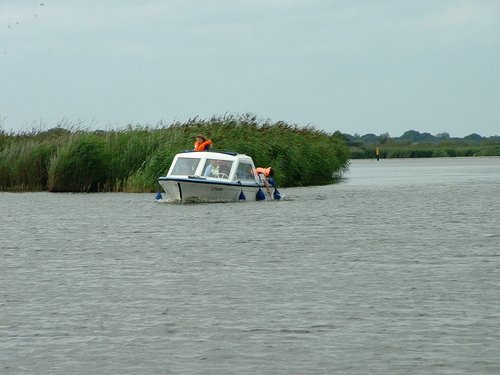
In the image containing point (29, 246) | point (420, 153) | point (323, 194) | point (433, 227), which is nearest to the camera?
point (29, 246)

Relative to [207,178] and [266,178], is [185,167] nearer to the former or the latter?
[207,178]

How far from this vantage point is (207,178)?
38000 mm

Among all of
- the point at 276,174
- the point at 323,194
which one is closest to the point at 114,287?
the point at 323,194

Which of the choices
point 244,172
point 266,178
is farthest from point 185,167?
point 266,178

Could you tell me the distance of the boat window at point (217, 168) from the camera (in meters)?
38.4

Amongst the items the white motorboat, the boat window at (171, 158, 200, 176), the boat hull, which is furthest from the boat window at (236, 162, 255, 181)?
the boat window at (171, 158, 200, 176)

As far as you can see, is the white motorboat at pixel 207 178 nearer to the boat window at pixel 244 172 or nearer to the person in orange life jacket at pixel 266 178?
the boat window at pixel 244 172

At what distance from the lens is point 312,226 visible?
2998 cm

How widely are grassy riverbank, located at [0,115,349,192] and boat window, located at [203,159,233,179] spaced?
256 inches

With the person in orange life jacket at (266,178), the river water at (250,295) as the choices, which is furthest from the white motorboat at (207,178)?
the river water at (250,295)

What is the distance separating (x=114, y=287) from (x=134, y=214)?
652 inches

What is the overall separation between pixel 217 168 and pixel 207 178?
0.69m

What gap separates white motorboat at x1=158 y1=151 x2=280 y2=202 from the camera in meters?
37.9

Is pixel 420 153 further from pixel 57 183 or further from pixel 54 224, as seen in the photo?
pixel 54 224
